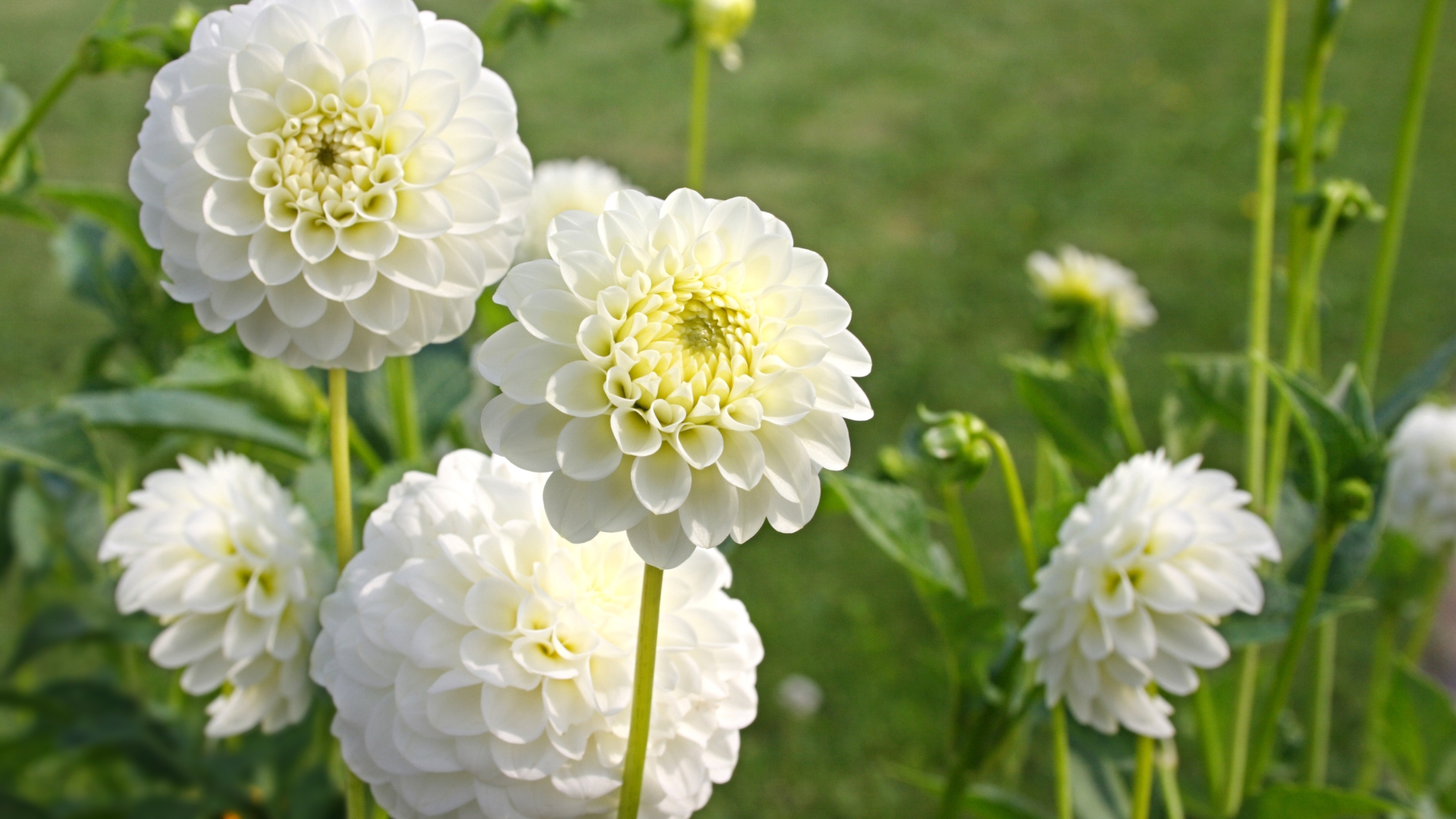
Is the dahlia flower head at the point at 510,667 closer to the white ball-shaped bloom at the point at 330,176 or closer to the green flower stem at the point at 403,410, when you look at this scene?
the white ball-shaped bloom at the point at 330,176

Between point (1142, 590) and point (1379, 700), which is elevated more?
point (1142, 590)

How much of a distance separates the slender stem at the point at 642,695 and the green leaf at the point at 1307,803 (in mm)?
420

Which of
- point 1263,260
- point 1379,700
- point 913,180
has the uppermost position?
point 1263,260

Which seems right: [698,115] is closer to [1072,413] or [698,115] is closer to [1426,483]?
[1072,413]

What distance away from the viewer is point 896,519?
68 cm

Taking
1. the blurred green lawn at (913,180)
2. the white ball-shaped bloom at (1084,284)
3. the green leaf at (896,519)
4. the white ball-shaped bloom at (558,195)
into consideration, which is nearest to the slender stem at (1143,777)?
the green leaf at (896,519)

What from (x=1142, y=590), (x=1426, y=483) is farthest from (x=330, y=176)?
(x=1426, y=483)

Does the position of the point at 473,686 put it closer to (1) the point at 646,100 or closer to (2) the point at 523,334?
(2) the point at 523,334

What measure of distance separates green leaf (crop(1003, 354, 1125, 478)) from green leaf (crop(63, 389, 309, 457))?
0.53 meters

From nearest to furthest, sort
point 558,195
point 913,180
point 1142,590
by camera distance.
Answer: point 1142,590, point 558,195, point 913,180

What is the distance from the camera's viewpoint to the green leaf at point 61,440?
0.72 meters

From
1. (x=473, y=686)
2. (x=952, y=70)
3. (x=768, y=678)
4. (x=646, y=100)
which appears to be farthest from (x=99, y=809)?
(x=952, y=70)

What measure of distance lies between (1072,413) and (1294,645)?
220mm

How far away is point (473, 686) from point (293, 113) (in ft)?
0.89
